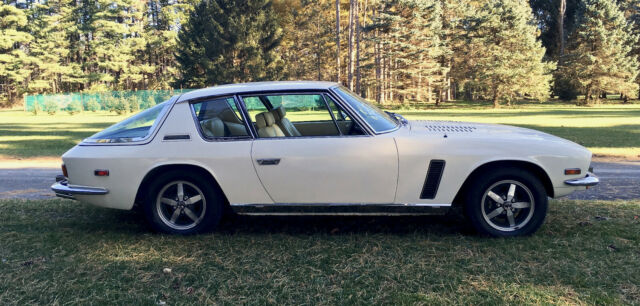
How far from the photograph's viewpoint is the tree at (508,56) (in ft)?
122

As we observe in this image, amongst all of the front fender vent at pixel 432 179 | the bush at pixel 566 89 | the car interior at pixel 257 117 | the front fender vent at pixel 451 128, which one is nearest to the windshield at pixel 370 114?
the car interior at pixel 257 117

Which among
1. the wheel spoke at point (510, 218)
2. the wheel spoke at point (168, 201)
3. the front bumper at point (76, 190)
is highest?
the front bumper at point (76, 190)

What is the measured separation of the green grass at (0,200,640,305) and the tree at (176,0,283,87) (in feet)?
123

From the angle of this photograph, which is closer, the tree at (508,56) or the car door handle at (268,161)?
the car door handle at (268,161)

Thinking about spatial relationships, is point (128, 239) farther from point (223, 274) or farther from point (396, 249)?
point (396, 249)

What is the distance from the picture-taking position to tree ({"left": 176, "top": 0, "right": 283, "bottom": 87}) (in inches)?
1603

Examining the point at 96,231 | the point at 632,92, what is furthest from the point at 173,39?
the point at 96,231

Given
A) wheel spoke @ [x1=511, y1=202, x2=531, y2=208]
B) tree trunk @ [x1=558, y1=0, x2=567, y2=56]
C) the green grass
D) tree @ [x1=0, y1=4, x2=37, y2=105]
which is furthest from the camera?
tree @ [x1=0, y1=4, x2=37, y2=105]

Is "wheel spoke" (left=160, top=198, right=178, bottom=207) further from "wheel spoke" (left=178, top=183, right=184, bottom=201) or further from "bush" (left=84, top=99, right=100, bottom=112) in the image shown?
"bush" (left=84, top=99, right=100, bottom=112)

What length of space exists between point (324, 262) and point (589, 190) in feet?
15.4

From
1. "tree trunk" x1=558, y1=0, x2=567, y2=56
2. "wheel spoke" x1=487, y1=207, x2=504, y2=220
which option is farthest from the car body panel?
"tree trunk" x1=558, y1=0, x2=567, y2=56

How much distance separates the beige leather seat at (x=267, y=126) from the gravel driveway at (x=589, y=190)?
3.96 metres

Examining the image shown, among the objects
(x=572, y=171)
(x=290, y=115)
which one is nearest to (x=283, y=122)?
→ (x=290, y=115)

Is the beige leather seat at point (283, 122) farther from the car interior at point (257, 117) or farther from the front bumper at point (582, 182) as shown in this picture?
the front bumper at point (582, 182)
